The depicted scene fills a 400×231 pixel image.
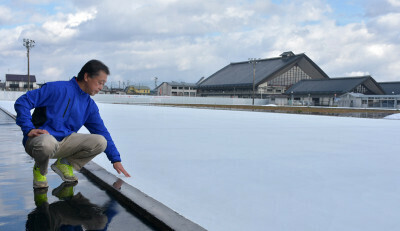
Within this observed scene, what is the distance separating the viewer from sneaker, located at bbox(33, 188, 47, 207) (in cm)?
298

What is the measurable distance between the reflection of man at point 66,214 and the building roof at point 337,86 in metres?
54.7

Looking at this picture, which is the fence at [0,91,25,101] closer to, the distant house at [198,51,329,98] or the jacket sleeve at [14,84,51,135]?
the distant house at [198,51,329,98]

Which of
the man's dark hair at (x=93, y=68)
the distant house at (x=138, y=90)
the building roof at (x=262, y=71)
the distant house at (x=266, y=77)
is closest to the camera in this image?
the man's dark hair at (x=93, y=68)

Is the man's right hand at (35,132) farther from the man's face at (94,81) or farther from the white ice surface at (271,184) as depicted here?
the white ice surface at (271,184)

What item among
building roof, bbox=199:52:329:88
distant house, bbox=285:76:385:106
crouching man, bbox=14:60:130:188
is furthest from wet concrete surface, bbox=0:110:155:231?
building roof, bbox=199:52:329:88

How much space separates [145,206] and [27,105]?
1.34 m

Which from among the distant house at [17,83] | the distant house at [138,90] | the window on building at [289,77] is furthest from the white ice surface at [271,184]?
the distant house at [138,90]

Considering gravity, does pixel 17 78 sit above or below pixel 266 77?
below

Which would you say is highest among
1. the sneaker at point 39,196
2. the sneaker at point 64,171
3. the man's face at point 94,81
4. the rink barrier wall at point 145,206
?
the man's face at point 94,81

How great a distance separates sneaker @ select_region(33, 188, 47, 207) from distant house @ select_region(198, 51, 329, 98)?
6521 cm

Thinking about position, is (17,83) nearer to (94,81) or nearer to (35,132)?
(94,81)

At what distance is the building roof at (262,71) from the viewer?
74.3 m

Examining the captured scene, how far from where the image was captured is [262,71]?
7769 centimetres

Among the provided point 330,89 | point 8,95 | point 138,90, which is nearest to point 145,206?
point 8,95
